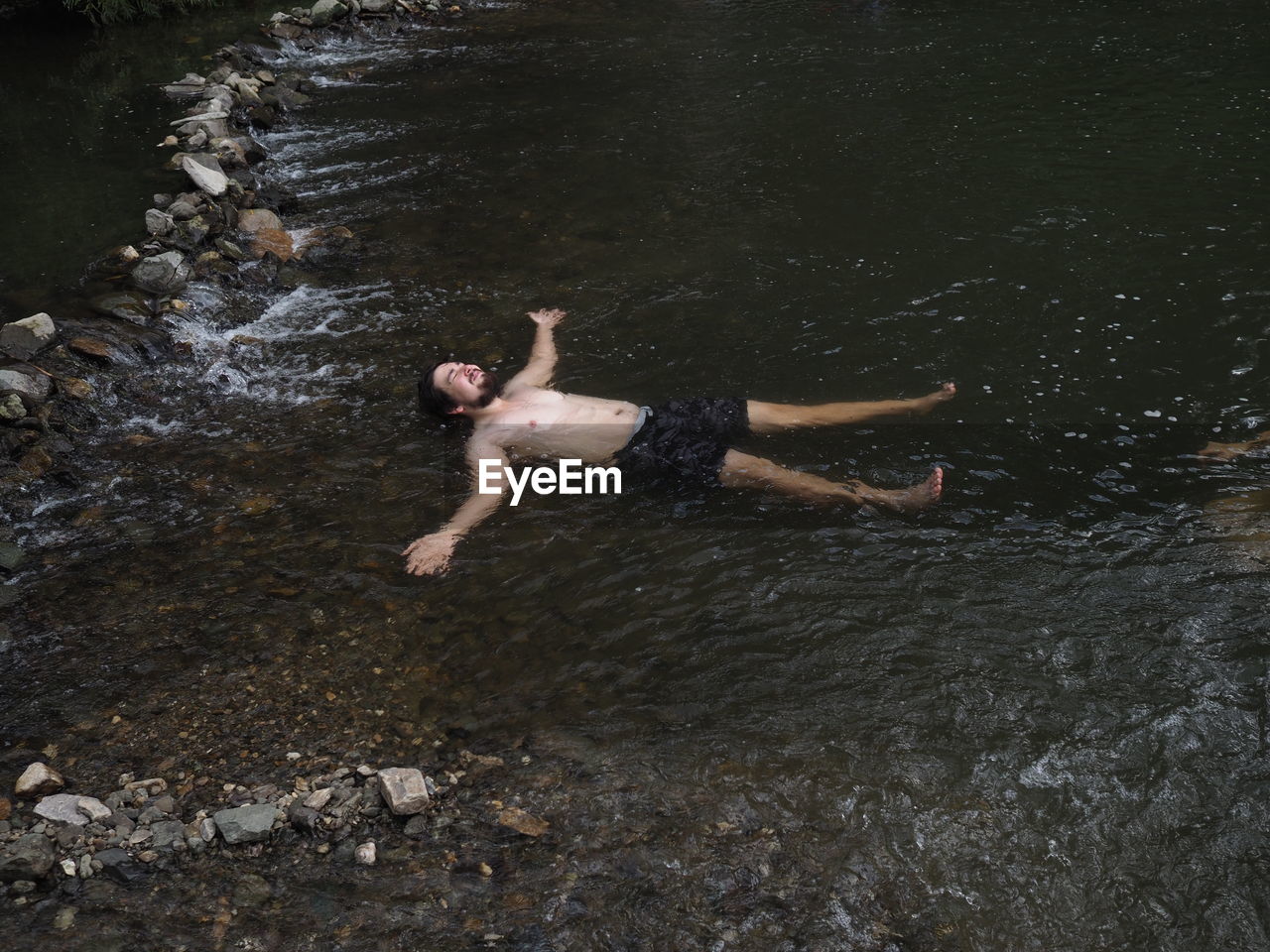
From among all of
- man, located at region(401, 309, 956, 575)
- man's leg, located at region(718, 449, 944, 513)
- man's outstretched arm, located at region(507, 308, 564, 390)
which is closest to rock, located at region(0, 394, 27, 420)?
man, located at region(401, 309, 956, 575)

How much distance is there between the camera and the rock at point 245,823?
385cm

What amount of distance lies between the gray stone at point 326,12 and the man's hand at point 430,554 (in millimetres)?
14911

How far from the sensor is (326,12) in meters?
17.3

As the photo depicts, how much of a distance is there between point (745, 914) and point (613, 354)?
4564 millimetres

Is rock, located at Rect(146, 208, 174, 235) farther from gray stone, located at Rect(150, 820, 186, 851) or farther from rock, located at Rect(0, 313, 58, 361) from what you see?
gray stone, located at Rect(150, 820, 186, 851)

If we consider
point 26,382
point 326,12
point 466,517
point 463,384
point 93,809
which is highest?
point 326,12

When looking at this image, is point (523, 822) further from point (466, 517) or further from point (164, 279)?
point (164, 279)

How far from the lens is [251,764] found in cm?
428

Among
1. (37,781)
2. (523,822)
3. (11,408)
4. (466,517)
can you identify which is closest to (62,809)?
(37,781)

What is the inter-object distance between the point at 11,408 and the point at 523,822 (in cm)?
491

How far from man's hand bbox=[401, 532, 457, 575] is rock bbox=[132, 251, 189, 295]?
4326 millimetres

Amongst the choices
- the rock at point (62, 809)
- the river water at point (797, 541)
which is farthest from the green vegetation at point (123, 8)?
the rock at point (62, 809)

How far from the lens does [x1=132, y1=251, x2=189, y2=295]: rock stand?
27.5 feet

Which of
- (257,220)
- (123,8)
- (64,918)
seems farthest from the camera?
(123,8)
